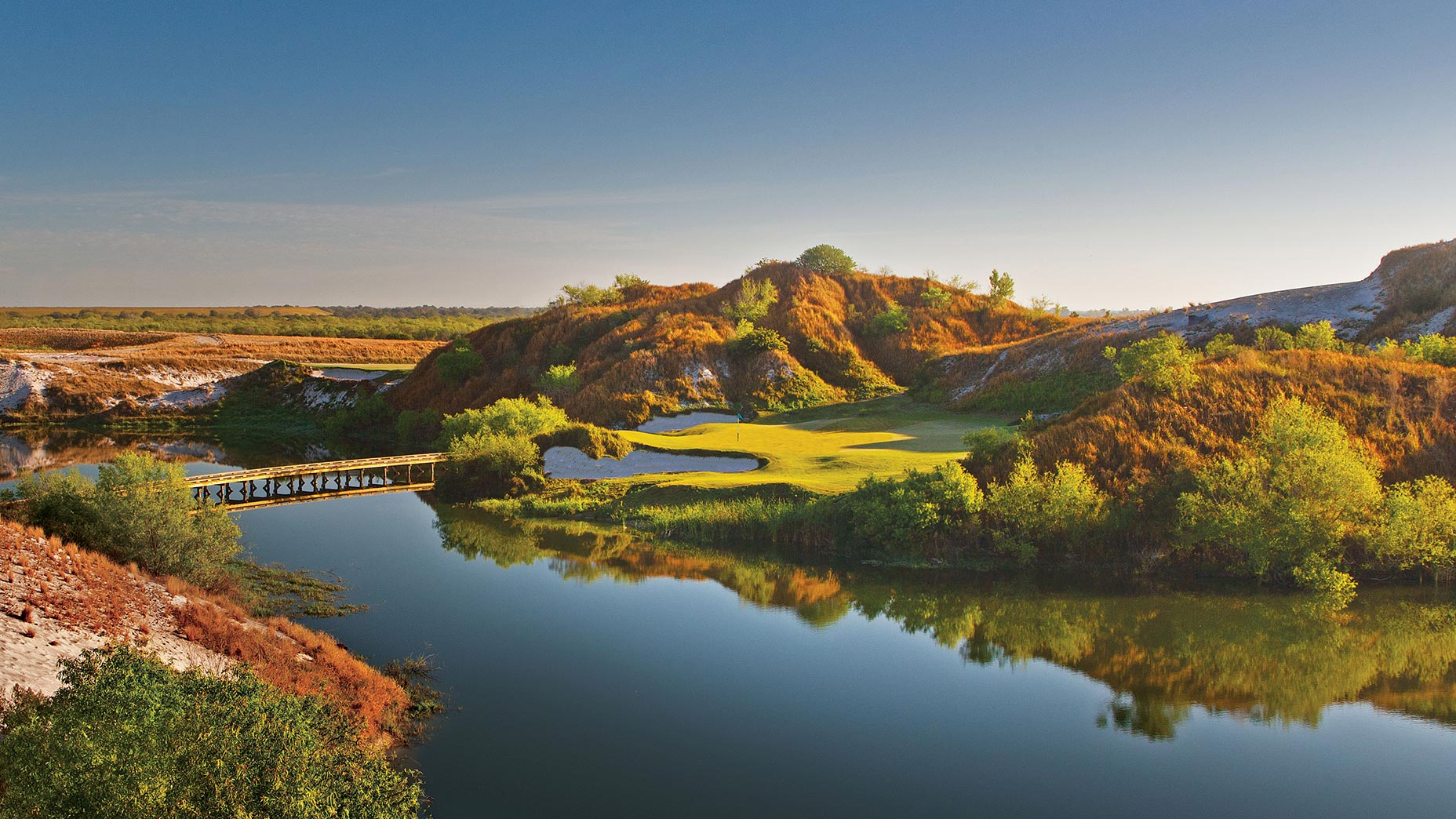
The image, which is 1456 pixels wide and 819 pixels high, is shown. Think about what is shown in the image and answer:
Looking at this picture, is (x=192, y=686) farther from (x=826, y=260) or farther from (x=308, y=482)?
(x=826, y=260)

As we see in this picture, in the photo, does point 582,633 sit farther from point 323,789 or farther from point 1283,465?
point 1283,465

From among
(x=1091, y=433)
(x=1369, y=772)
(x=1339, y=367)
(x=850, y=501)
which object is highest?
(x=1339, y=367)

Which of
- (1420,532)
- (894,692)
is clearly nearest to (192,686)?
(894,692)

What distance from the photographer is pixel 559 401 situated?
161 ft

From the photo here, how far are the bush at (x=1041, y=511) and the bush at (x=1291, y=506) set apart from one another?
231 centimetres

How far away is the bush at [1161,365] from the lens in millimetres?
27141

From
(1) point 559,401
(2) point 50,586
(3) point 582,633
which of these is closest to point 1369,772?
(3) point 582,633

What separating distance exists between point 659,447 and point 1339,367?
22.6 m

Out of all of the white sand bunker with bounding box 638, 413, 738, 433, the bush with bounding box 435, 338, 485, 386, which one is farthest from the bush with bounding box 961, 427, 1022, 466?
the bush with bounding box 435, 338, 485, 386

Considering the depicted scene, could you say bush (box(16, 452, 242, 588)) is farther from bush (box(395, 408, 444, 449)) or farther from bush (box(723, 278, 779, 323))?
bush (box(723, 278, 779, 323))

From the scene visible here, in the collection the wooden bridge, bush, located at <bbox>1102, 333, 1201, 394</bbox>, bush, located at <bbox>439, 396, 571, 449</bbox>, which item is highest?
bush, located at <bbox>1102, 333, 1201, 394</bbox>

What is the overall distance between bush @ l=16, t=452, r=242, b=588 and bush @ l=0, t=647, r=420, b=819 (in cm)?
836

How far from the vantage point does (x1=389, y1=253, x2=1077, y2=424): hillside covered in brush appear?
50531mm

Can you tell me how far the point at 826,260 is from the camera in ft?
237
